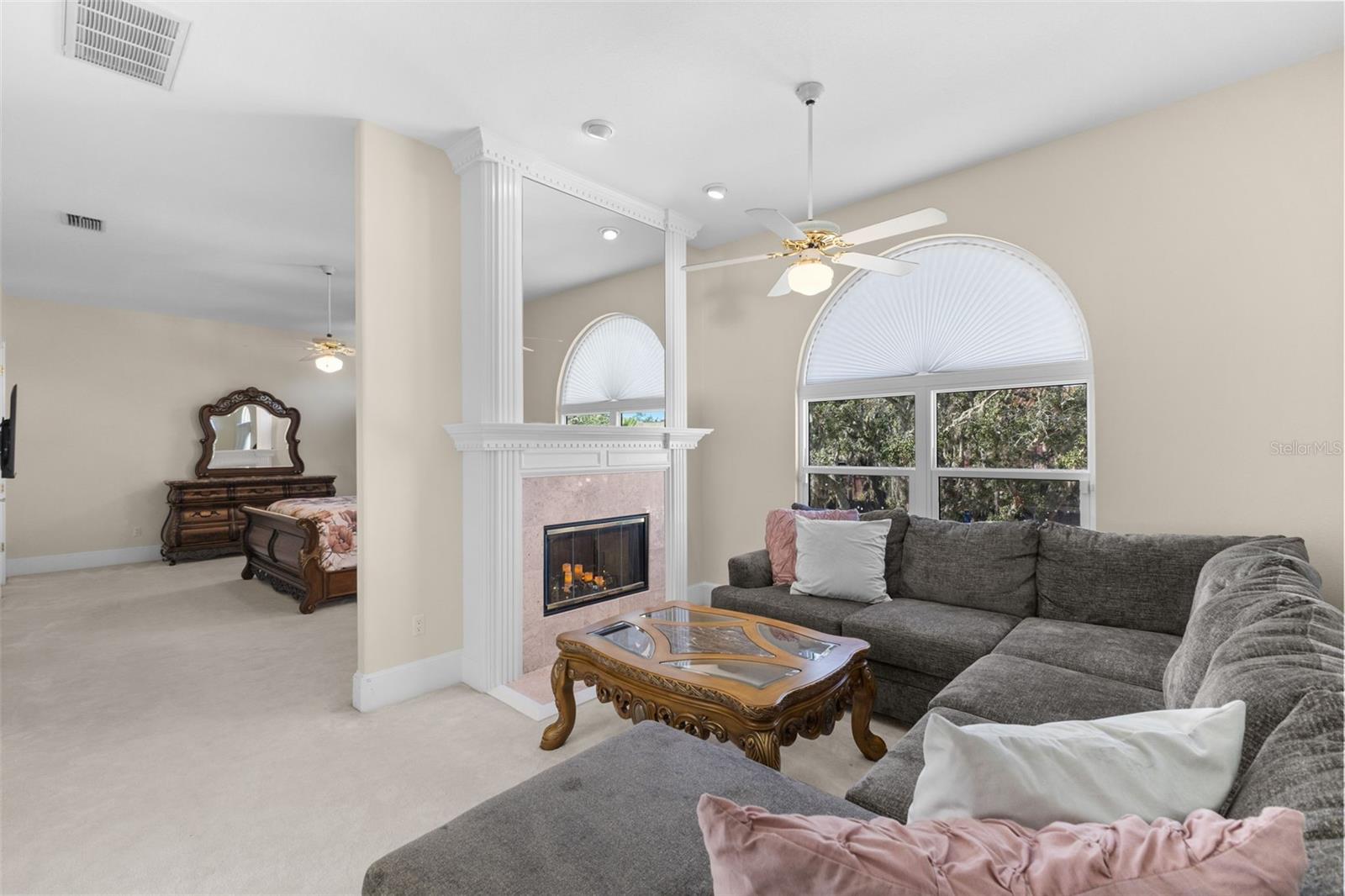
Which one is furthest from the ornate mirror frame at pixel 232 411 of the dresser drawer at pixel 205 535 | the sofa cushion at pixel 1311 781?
the sofa cushion at pixel 1311 781

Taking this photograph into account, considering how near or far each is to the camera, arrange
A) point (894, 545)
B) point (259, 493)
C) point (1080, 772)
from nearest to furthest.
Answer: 1. point (1080, 772)
2. point (894, 545)
3. point (259, 493)

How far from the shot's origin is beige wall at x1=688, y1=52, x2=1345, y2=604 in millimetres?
2541

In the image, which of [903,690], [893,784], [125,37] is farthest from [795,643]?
[125,37]

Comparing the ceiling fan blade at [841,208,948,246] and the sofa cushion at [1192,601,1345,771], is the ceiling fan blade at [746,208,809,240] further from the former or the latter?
the sofa cushion at [1192,601,1345,771]

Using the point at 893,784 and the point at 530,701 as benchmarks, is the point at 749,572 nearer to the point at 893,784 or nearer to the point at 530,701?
the point at 530,701

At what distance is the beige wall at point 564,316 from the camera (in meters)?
3.44

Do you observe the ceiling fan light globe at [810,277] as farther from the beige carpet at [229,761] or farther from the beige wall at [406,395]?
the beige carpet at [229,761]

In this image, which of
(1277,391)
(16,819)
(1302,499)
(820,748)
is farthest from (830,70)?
(16,819)

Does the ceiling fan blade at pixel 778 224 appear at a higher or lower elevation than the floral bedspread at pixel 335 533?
higher

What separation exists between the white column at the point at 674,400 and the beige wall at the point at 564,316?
7cm

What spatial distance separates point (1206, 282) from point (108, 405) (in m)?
9.18

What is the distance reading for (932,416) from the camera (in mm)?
3816

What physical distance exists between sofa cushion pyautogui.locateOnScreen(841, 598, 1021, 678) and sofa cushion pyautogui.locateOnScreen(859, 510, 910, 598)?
0.98 feet
